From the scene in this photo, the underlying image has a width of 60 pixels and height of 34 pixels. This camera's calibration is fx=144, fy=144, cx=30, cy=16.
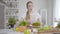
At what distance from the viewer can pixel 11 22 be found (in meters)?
2.39

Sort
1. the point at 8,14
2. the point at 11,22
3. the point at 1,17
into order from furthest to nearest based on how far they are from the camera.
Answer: the point at 8,14, the point at 1,17, the point at 11,22

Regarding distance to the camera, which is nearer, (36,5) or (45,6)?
(36,5)

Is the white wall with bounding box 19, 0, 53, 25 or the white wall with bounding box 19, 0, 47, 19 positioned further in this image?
the white wall with bounding box 19, 0, 53, 25

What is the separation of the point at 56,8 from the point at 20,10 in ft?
4.38

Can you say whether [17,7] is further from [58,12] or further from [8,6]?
[58,12]

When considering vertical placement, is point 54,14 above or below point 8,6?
below

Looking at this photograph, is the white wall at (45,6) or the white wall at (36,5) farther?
the white wall at (45,6)

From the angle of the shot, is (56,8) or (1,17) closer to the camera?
(1,17)

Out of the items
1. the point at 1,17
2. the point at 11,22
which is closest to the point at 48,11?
the point at 1,17

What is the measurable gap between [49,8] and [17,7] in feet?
4.10

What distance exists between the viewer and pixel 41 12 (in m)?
5.46

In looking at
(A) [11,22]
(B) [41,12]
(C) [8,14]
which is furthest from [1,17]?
(B) [41,12]

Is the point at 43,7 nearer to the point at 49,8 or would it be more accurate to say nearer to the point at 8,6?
the point at 49,8

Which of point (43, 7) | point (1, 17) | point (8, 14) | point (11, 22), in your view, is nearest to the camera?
point (11, 22)
